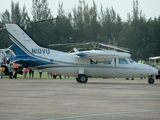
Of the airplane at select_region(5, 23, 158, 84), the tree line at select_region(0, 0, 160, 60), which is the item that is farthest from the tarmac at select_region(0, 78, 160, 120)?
the tree line at select_region(0, 0, 160, 60)

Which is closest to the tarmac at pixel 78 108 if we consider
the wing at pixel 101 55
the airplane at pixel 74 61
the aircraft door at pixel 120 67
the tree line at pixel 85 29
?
the wing at pixel 101 55

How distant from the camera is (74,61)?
31.3 meters

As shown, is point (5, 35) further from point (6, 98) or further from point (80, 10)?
point (6, 98)

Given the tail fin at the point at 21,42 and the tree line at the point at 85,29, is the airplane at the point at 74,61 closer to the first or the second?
the tail fin at the point at 21,42

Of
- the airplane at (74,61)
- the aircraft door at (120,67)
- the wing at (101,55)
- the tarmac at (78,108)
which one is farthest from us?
the aircraft door at (120,67)

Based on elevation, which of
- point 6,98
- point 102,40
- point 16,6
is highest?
point 16,6

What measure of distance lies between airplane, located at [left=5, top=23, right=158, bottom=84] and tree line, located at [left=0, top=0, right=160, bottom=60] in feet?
200

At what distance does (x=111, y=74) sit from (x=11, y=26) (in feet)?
22.0

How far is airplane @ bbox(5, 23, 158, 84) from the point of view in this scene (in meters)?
30.9

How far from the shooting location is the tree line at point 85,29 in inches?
3740

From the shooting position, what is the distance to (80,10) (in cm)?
9944

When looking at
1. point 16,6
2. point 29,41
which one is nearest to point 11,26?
point 29,41

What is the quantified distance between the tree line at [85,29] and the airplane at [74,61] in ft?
200

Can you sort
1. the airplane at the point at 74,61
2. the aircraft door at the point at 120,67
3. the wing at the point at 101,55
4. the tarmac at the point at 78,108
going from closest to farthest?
1. the tarmac at the point at 78,108
2. the wing at the point at 101,55
3. the airplane at the point at 74,61
4. the aircraft door at the point at 120,67
